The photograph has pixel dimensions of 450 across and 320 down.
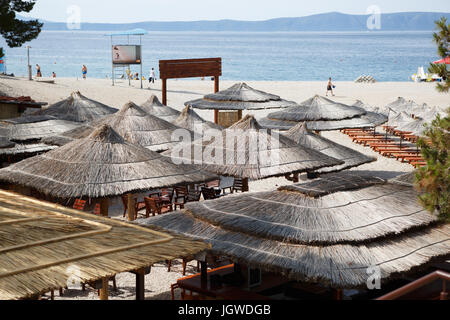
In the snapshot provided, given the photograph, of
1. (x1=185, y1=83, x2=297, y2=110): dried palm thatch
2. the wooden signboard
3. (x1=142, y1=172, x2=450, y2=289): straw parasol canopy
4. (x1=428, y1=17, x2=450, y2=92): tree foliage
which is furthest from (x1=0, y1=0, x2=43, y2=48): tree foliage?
(x1=428, y1=17, x2=450, y2=92): tree foliage

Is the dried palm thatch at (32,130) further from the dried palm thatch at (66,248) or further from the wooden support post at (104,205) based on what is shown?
the dried palm thatch at (66,248)

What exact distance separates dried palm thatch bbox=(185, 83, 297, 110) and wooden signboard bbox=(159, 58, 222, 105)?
12.4ft

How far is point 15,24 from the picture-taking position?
83.6 feet

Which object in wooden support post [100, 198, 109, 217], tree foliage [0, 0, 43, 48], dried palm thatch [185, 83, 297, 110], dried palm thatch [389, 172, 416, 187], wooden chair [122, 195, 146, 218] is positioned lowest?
wooden chair [122, 195, 146, 218]

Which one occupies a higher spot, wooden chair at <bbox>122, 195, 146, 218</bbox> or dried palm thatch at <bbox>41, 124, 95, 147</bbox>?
dried palm thatch at <bbox>41, 124, 95, 147</bbox>

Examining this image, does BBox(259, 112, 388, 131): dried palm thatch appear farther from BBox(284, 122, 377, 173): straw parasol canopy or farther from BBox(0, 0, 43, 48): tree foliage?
BBox(0, 0, 43, 48): tree foliage

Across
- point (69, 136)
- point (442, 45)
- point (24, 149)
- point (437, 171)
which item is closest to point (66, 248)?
point (437, 171)

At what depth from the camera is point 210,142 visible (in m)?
12.0

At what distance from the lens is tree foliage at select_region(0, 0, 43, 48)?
81.5 ft

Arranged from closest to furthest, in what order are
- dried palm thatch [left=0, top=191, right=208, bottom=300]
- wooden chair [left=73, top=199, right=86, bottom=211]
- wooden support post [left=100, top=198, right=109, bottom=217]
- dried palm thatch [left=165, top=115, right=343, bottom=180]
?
dried palm thatch [left=0, top=191, right=208, bottom=300] → wooden support post [left=100, top=198, right=109, bottom=217] → dried palm thatch [left=165, top=115, right=343, bottom=180] → wooden chair [left=73, top=199, right=86, bottom=211]

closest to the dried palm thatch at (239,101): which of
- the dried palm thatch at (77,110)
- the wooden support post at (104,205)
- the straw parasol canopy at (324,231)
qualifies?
the dried palm thatch at (77,110)

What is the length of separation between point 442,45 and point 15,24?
22763 millimetres
